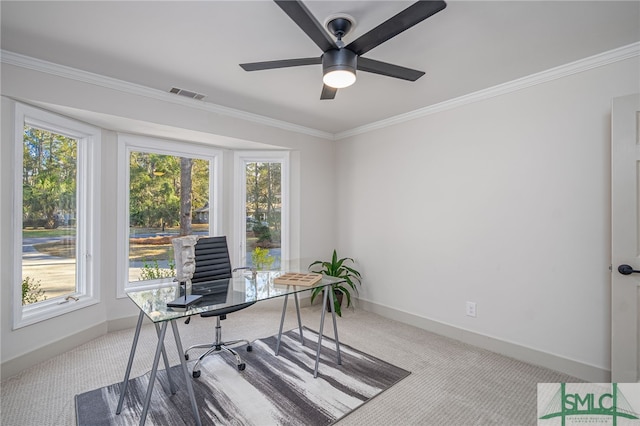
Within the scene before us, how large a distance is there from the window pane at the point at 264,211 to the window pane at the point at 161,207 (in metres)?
0.57

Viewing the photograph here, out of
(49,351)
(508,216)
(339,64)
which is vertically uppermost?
(339,64)

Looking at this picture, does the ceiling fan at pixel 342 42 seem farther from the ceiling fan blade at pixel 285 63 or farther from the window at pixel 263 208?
the window at pixel 263 208

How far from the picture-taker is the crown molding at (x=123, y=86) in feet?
7.86

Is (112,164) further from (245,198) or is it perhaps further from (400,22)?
(400,22)

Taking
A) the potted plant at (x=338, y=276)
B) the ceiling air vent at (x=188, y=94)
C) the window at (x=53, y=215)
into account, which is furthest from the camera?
the potted plant at (x=338, y=276)

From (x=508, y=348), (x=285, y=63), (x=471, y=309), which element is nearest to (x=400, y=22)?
(x=285, y=63)

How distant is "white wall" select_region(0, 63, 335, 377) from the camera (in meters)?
2.41

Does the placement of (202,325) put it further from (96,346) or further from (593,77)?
(593,77)

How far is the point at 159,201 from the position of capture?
3727mm

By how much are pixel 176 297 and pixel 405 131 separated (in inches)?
119

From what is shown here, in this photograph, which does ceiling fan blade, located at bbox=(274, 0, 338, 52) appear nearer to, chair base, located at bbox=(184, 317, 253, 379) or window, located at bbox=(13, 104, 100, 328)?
chair base, located at bbox=(184, 317, 253, 379)

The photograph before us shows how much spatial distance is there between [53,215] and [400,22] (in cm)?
334

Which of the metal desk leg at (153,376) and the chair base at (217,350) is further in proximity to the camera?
the chair base at (217,350)
